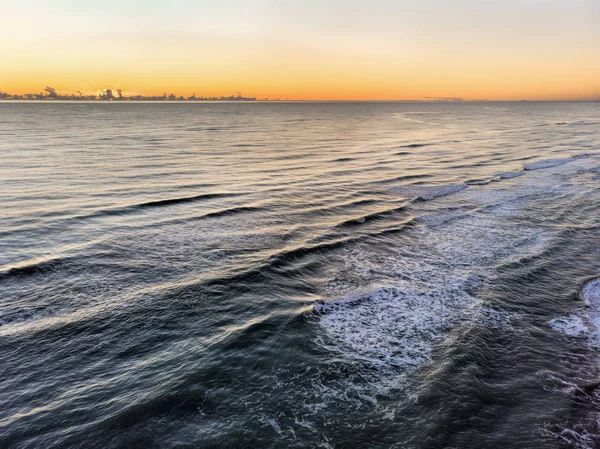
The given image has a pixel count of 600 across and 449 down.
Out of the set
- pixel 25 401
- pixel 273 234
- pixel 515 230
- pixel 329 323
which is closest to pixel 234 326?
pixel 329 323

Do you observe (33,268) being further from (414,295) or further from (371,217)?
(371,217)

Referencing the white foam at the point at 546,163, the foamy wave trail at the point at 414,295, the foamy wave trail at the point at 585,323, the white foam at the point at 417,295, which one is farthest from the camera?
the white foam at the point at 546,163

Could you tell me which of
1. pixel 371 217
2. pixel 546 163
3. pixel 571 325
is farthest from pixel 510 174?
pixel 571 325

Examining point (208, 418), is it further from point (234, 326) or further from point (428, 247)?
point (428, 247)

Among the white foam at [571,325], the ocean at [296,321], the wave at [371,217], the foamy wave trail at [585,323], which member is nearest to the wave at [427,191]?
the ocean at [296,321]

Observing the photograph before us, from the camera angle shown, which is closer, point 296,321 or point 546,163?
point 296,321

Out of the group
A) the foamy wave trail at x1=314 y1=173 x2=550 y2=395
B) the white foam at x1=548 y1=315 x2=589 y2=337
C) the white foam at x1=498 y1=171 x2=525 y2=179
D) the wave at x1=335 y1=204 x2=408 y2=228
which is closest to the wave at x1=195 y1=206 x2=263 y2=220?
the wave at x1=335 y1=204 x2=408 y2=228

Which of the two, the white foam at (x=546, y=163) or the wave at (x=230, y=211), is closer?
the wave at (x=230, y=211)

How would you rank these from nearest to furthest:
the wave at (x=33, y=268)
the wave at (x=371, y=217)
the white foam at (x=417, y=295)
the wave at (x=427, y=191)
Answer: the white foam at (x=417, y=295), the wave at (x=33, y=268), the wave at (x=371, y=217), the wave at (x=427, y=191)

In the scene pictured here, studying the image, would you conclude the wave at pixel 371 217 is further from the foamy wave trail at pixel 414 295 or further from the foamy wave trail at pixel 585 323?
Answer: the foamy wave trail at pixel 585 323
